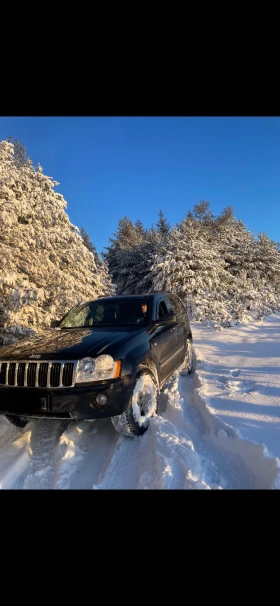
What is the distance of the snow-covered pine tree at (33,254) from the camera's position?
6156mm

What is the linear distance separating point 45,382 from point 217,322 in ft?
30.6

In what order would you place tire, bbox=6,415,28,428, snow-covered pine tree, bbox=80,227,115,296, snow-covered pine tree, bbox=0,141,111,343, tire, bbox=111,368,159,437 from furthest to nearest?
1. snow-covered pine tree, bbox=80,227,115,296
2. snow-covered pine tree, bbox=0,141,111,343
3. tire, bbox=6,415,28,428
4. tire, bbox=111,368,159,437

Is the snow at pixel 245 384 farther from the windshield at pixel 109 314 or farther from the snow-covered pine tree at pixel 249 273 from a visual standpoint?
the snow-covered pine tree at pixel 249 273

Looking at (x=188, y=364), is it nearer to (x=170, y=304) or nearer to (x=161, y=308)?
(x=170, y=304)

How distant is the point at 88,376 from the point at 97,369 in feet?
0.34

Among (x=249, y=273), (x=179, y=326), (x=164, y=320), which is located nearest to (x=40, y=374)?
(x=164, y=320)

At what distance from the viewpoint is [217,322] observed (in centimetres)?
1123

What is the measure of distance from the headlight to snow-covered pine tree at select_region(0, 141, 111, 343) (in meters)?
3.61

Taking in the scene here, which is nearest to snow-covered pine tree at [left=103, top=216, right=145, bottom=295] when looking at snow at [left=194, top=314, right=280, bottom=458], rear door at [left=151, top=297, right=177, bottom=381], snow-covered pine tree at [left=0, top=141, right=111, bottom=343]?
snow-covered pine tree at [left=0, top=141, right=111, bottom=343]

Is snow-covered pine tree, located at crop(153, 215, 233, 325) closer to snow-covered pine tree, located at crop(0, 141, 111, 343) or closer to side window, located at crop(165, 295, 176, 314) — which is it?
snow-covered pine tree, located at crop(0, 141, 111, 343)

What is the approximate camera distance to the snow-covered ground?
2262mm
